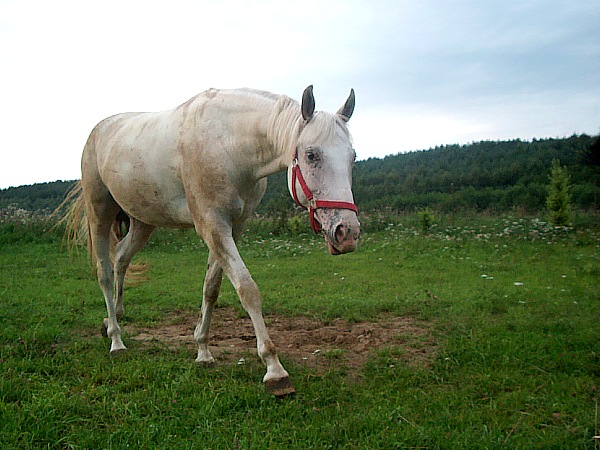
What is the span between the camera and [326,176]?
112 inches

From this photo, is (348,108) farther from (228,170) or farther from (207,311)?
(207,311)

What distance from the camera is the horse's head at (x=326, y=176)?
2713 millimetres

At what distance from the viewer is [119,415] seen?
2.65 meters

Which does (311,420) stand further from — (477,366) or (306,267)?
(306,267)

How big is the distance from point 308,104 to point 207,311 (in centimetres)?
190

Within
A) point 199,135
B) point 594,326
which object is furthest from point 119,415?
A: point 594,326

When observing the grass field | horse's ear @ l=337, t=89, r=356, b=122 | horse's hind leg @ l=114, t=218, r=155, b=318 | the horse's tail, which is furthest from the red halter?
the horse's tail

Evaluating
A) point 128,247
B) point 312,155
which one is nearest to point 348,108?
point 312,155

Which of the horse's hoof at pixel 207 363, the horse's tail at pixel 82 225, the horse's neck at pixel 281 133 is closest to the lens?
the horse's neck at pixel 281 133

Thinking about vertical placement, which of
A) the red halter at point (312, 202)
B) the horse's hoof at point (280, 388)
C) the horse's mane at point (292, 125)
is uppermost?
the horse's mane at point (292, 125)

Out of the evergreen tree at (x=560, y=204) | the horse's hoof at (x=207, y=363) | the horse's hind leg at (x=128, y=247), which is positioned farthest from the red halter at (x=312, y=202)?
the evergreen tree at (x=560, y=204)

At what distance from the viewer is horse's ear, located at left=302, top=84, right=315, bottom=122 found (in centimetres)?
291

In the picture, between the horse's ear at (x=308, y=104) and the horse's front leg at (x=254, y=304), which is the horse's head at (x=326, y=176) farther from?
the horse's front leg at (x=254, y=304)

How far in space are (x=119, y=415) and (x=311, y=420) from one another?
1053 millimetres
